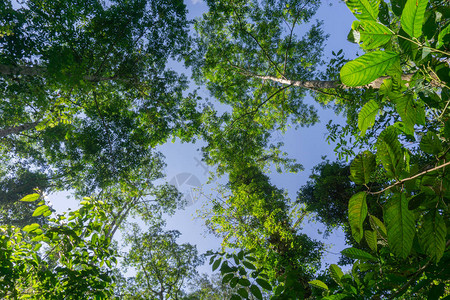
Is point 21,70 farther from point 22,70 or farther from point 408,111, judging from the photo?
point 408,111

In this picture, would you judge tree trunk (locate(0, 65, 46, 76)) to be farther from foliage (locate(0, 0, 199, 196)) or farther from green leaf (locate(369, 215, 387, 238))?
green leaf (locate(369, 215, 387, 238))

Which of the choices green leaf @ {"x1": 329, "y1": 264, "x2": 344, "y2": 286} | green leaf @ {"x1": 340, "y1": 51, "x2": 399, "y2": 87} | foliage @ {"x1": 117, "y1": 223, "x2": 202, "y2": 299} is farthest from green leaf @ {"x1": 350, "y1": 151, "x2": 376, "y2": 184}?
foliage @ {"x1": 117, "y1": 223, "x2": 202, "y2": 299}

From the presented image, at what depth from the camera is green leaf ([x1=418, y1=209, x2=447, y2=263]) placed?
2.21 feet

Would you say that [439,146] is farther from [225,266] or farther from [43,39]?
[43,39]

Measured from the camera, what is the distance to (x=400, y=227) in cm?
65

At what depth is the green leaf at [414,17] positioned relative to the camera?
1.77 ft

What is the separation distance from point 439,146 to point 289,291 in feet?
3.76

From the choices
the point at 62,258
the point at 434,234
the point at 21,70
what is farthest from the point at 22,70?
the point at 434,234

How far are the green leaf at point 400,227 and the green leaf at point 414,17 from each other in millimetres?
485

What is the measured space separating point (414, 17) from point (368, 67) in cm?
17

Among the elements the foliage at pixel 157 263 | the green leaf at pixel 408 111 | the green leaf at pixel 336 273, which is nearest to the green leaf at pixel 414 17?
the green leaf at pixel 408 111

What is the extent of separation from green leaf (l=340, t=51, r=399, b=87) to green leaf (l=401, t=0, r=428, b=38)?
88 millimetres

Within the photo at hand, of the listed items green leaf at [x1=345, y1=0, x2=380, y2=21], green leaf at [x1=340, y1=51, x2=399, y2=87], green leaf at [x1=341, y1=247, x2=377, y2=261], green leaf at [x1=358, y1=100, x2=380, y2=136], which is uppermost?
green leaf at [x1=345, y1=0, x2=380, y2=21]

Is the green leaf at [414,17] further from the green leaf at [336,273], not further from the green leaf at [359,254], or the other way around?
the green leaf at [336,273]
